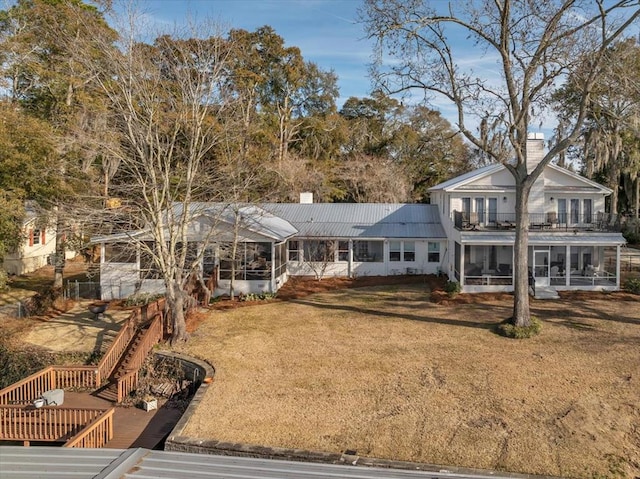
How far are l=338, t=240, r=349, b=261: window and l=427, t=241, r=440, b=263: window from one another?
14.6 feet

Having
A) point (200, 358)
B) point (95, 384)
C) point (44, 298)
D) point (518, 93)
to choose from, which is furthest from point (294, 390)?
point (44, 298)

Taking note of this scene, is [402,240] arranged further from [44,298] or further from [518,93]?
[44,298]

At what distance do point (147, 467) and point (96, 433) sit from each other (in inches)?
197

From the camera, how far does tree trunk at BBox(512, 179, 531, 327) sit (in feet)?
53.2

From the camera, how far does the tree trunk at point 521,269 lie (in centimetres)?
1622

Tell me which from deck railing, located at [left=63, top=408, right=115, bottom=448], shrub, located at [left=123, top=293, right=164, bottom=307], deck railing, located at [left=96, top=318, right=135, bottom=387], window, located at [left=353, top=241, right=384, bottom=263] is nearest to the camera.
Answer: deck railing, located at [left=63, top=408, right=115, bottom=448]

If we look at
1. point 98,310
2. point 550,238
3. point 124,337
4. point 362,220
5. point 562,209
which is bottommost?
point 124,337

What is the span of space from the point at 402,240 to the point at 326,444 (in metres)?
18.5

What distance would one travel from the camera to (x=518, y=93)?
16.0 meters

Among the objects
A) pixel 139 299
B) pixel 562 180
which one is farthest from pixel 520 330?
pixel 139 299

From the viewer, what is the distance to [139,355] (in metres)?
14.8

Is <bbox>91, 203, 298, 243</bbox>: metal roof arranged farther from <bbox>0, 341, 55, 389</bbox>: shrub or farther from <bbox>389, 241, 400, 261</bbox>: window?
<bbox>389, 241, 400, 261</bbox>: window

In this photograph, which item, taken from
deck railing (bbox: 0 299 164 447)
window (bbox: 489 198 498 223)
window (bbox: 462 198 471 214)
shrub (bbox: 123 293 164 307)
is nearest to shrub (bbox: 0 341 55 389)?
deck railing (bbox: 0 299 164 447)

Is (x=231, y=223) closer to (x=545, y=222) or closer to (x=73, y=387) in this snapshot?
(x=73, y=387)
